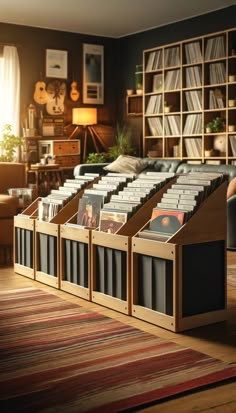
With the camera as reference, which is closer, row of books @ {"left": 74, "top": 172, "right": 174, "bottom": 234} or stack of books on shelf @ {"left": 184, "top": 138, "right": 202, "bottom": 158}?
row of books @ {"left": 74, "top": 172, "right": 174, "bottom": 234}

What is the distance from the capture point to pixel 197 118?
27.0 ft

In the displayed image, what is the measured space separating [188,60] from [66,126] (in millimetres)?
2280

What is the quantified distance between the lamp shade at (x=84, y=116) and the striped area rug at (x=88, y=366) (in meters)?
5.84

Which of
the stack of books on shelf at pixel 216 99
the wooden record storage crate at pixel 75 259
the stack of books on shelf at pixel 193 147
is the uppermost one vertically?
the stack of books on shelf at pixel 216 99

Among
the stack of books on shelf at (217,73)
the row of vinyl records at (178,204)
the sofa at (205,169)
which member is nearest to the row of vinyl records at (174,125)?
the stack of books on shelf at (217,73)

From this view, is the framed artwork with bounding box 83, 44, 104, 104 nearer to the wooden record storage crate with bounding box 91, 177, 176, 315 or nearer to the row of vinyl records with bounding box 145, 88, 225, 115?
the row of vinyl records with bounding box 145, 88, 225, 115

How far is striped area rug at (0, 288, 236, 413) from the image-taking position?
2.29 m

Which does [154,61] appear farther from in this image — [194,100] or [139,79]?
[194,100]

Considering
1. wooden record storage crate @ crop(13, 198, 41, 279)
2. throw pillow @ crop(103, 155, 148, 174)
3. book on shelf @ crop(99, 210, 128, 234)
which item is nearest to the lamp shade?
throw pillow @ crop(103, 155, 148, 174)

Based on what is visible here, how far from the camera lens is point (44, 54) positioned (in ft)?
29.9

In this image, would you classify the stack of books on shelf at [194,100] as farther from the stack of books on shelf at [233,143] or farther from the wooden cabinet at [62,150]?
the wooden cabinet at [62,150]

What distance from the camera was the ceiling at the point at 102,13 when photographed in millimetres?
7605

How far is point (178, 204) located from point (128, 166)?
15.2 ft

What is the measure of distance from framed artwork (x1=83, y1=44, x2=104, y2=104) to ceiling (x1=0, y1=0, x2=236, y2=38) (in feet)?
1.11
